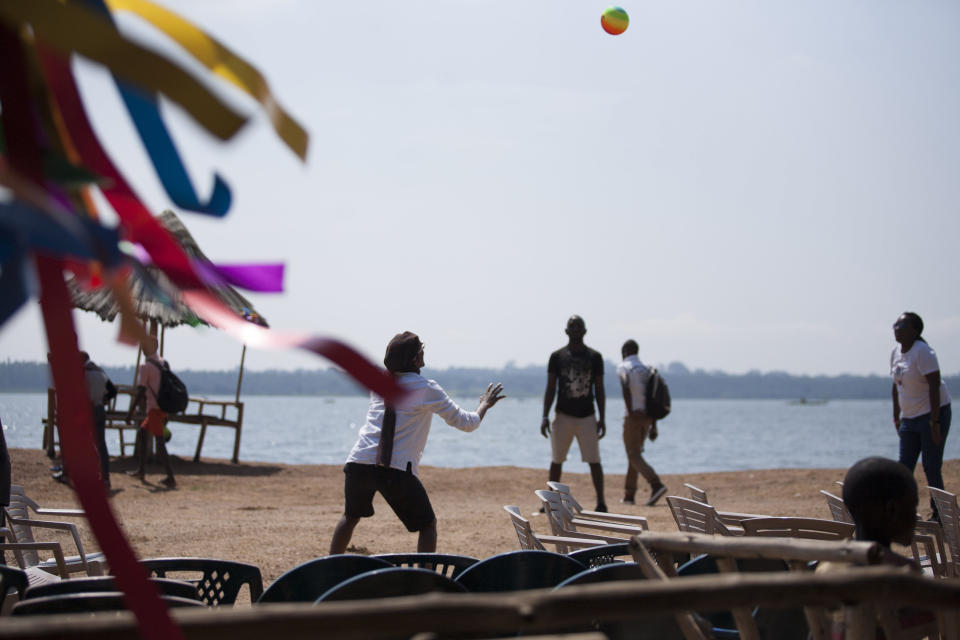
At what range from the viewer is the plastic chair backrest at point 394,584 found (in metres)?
2.78

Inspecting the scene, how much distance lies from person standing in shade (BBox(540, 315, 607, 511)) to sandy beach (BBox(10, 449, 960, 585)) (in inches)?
34.5

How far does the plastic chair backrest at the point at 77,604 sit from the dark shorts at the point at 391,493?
3277mm

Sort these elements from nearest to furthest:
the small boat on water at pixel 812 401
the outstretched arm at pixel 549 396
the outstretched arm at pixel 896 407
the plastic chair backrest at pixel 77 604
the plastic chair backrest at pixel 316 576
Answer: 1. the plastic chair backrest at pixel 77 604
2. the plastic chair backrest at pixel 316 576
3. the outstretched arm at pixel 896 407
4. the outstretched arm at pixel 549 396
5. the small boat on water at pixel 812 401

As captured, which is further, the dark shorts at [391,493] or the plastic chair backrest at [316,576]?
the dark shorts at [391,493]

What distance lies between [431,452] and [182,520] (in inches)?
799

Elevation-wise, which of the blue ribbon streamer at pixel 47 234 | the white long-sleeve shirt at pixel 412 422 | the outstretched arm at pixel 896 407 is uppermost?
the blue ribbon streamer at pixel 47 234

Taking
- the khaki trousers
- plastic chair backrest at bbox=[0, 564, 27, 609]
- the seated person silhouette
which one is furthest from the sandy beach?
the seated person silhouette

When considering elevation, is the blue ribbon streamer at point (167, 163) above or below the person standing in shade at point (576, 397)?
above

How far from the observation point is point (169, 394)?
13.7 m

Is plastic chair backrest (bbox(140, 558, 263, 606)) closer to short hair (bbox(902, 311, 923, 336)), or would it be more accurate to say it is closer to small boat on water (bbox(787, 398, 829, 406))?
short hair (bbox(902, 311, 923, 336))

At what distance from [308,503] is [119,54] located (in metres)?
12.1

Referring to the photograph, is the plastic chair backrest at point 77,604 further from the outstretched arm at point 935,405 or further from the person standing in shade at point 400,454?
the outstretched arm at point 935,405

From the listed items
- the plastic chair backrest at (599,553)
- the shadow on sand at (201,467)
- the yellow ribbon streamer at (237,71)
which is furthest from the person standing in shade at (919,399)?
the shadow on sand at (201,467)

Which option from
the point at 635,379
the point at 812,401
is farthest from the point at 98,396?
the point at 812,401
